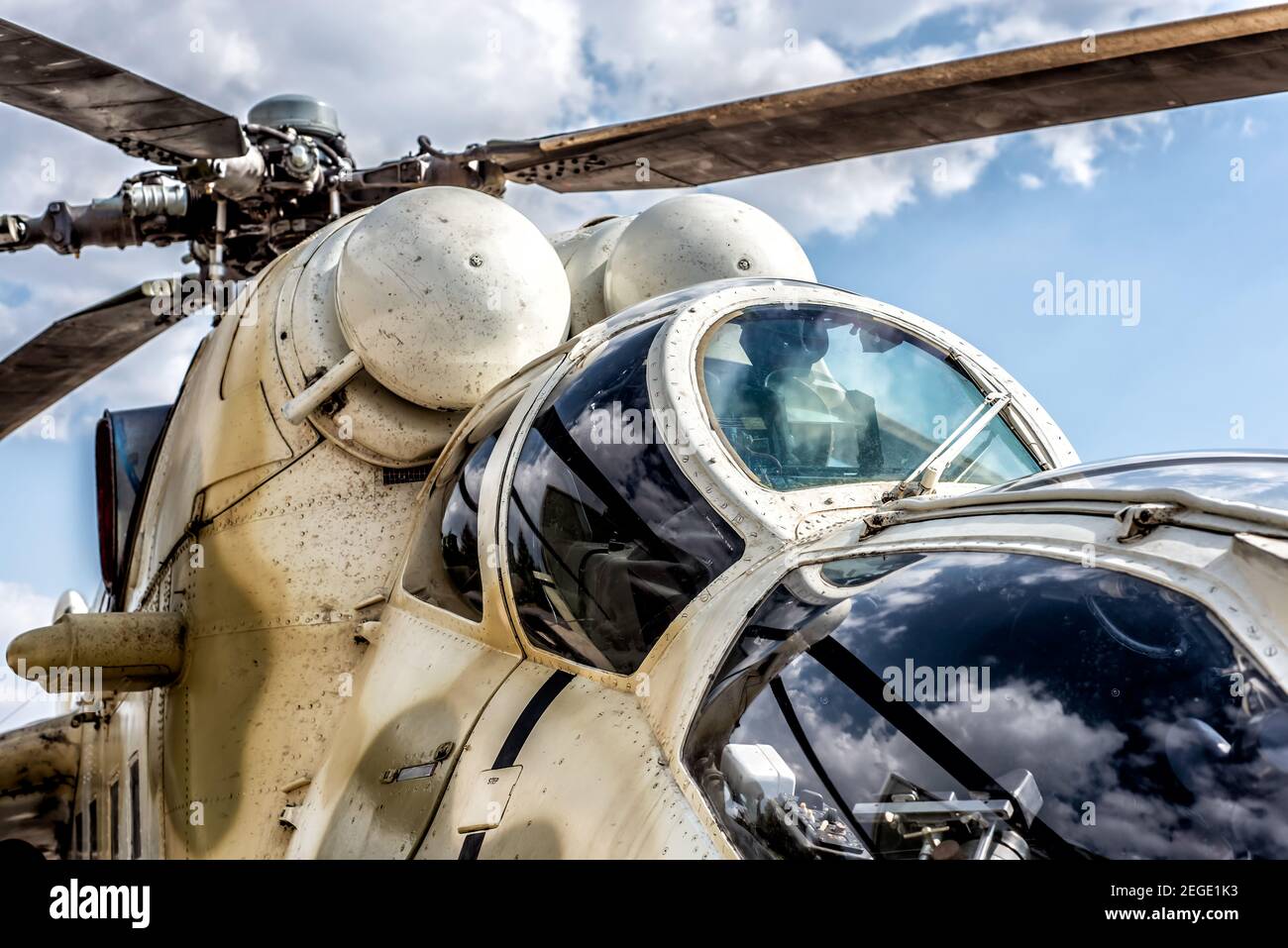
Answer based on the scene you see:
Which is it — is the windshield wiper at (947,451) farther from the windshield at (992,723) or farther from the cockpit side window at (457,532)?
the cockpit side window at (457,532)

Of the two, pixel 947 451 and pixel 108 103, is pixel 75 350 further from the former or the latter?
pixel 947 451

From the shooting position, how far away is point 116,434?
6.50 metres

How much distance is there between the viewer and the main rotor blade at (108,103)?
490cm

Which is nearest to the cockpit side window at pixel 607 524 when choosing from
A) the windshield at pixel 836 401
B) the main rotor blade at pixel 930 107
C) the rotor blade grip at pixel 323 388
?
the windshield at pixel 836 401

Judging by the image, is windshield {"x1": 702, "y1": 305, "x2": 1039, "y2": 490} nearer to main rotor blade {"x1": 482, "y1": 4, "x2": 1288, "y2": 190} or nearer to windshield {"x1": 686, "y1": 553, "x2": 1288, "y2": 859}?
windshield {"x1": 686, "y1": 553, "x2": 1288, "y2": 859}

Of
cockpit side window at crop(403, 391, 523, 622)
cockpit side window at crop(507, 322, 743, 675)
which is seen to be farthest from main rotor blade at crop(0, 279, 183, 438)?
cockpit side window at crop(507, 322, 743, 675)

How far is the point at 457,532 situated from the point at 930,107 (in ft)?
8.10

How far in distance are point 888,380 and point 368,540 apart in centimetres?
212

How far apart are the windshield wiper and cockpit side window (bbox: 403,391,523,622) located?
1233mm

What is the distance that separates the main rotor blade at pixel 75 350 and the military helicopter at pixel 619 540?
0.03 metres

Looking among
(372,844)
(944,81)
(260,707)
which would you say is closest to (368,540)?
(260,707)

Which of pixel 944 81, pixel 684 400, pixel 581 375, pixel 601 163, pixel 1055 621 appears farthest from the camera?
pixel 601 163

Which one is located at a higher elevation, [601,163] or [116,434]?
[601,163]
